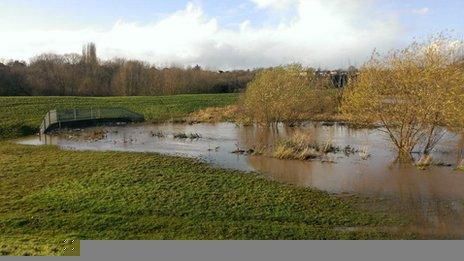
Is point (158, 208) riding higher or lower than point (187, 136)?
lower

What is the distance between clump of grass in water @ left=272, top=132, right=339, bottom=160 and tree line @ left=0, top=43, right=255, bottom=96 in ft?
132

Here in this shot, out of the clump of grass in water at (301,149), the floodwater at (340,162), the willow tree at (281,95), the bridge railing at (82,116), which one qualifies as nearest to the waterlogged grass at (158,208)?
the floodwater at (340,162)

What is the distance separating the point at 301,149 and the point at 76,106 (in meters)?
32.7

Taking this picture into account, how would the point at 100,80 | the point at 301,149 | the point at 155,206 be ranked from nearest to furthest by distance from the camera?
the point at 155,206 < the point at 301,149 < the point at 100,80

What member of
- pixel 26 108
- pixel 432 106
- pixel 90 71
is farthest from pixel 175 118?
pixel 90 71

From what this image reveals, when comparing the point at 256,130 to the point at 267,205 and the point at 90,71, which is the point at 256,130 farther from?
the point at 90,71

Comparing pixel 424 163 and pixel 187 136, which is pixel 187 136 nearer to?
pixel 187 136

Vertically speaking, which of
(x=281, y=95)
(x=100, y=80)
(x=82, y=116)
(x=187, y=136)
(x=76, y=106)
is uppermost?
(x=100, y=80)

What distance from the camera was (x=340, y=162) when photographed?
20.0 metres

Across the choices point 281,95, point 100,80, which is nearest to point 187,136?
point 281,95

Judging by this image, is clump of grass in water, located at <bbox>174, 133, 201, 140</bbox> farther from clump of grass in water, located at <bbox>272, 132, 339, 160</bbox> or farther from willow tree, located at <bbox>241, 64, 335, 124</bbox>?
clump of grass in water, located at <bbox>272, 132, 339, 160</bbox>

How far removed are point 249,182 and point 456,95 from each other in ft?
34.2

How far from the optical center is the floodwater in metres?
13.1

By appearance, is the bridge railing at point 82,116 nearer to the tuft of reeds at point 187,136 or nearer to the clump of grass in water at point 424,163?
the tuft of reeds at point 187,136
